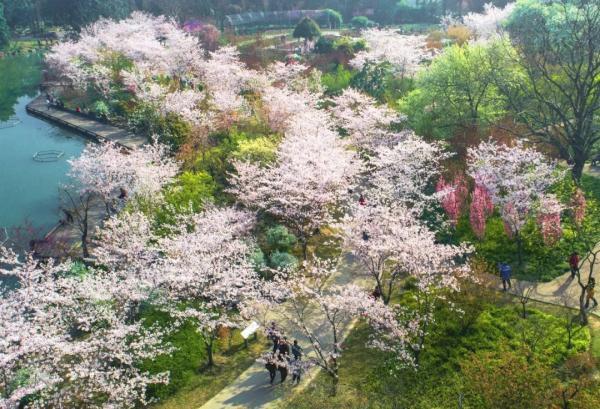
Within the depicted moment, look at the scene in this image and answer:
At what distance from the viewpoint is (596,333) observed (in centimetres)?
2164

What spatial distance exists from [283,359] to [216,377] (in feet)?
11.1

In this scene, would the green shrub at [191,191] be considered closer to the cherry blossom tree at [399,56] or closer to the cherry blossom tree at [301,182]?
the cherry blossom tree at [301,182]

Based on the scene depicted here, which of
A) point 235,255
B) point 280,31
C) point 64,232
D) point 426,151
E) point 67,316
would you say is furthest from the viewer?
point 280,31

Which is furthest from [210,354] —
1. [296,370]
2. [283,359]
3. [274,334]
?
[296,370]

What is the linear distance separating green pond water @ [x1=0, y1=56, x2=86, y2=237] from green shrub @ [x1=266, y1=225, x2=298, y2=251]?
16396mm

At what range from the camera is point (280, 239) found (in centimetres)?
3066

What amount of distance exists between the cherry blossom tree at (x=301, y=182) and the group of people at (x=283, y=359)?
27.8 ft

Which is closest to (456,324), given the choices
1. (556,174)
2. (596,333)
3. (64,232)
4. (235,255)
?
(596,333)

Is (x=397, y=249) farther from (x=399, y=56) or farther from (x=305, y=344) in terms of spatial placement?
(x=399, y=56)

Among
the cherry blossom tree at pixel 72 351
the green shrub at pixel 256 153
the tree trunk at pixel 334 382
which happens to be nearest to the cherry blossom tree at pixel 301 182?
the green shrub at pixel 256 153

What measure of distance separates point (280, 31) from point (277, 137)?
69.7 m

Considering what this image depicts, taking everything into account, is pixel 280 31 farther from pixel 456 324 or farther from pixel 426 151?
pixel 456 324

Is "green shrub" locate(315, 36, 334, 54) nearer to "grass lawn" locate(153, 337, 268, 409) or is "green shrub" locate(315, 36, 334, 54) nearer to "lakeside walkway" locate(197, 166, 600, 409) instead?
"lakeside walkway" locate(197, 166, 600, 409)

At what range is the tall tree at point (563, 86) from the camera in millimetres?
33750
